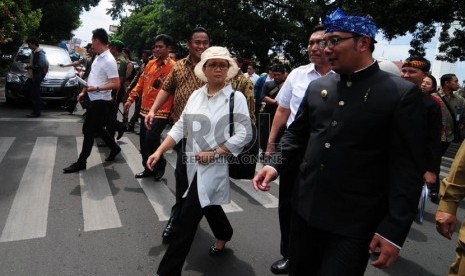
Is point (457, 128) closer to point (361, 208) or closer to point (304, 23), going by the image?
point (361, 208)

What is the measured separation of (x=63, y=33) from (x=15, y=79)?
19442 mm

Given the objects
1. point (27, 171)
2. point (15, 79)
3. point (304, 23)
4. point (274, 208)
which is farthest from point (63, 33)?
point (274, 208)

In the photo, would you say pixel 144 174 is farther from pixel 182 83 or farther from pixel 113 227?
pixel 182 83

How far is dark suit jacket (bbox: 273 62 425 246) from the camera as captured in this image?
1.69m

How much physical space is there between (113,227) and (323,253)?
2440mm

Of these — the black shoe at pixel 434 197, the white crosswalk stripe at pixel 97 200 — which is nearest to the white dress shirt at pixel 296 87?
the white crosswalk stripe at pixel 97 200

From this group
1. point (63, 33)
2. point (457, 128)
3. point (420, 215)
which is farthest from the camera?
point (63, 33)

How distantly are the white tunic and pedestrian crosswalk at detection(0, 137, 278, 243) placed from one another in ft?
4.78

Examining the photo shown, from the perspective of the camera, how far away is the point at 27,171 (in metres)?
5.39

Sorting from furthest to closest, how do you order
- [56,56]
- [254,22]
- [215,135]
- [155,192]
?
[254,22] → [56,56] → [155,192] → [215,135]

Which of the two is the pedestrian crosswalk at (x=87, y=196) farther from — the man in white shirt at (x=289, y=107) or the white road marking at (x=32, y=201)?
the man in white shirt at (x=289, y=107)

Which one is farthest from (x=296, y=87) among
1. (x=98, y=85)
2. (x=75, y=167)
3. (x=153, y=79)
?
(x=75, y=167)

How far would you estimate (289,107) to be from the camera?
332 cm

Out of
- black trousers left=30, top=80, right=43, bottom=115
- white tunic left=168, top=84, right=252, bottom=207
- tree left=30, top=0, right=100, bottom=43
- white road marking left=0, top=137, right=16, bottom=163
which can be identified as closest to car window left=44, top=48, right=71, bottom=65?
black trousers left=30, top=80, right=43, bottom=115
